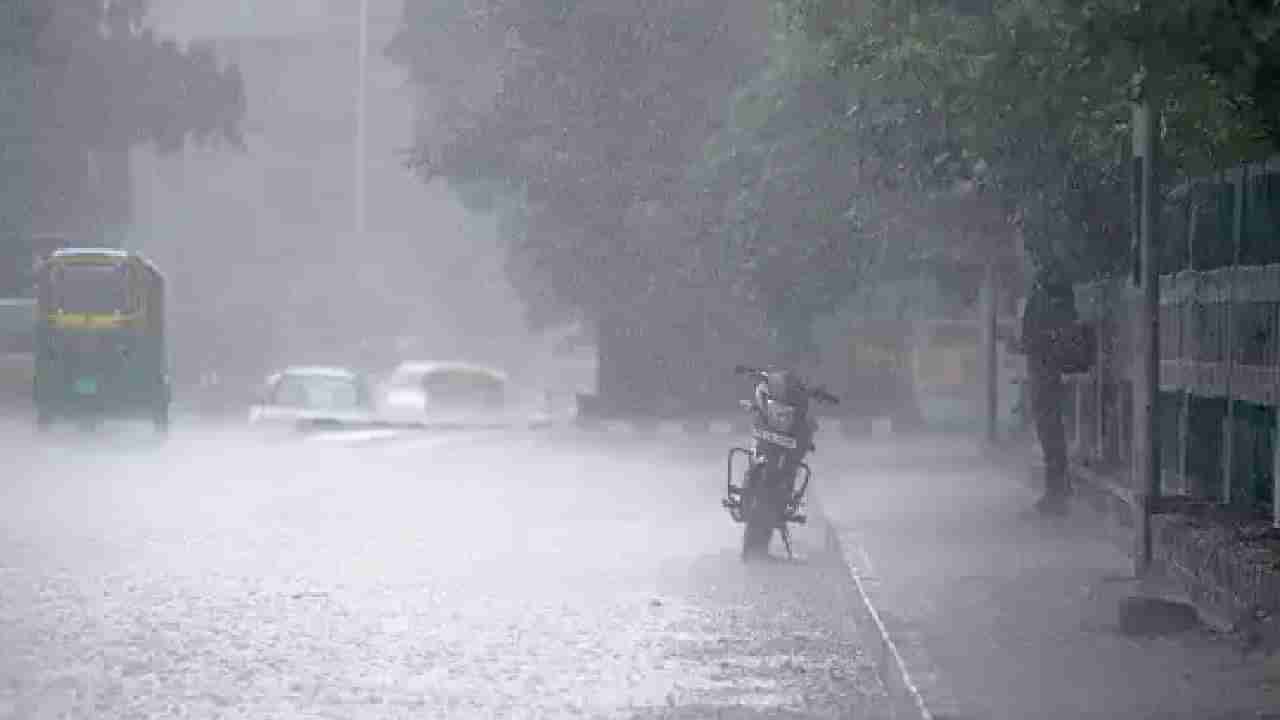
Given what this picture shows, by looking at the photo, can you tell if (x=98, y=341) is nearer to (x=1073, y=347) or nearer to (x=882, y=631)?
(x=1073, y=347)

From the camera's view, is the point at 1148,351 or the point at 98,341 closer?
the point at 1148,351

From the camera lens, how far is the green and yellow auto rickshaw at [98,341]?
4000 centimetres

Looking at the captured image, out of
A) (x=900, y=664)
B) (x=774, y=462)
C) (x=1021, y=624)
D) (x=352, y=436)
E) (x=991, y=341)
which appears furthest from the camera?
(x=352, y=436)

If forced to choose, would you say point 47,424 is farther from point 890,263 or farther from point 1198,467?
point 1198,467

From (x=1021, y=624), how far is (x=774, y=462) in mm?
5321

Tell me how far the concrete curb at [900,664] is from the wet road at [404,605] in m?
0.13

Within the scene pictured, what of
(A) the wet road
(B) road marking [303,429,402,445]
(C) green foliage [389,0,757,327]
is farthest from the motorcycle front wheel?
(C) green foliage [389,0,757,327]

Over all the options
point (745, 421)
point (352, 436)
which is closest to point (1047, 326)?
point (352, 436)

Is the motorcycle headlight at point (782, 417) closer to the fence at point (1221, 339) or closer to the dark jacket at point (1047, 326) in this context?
the fence at point (1221, 339)

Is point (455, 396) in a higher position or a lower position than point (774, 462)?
lower

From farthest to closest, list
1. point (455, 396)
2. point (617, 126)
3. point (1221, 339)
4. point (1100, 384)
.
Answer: point (455, 396)
point (617, 126)
point (1100, 384)
point (1221, 339)

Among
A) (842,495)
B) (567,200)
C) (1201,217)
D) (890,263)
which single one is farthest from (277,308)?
(1201,217)

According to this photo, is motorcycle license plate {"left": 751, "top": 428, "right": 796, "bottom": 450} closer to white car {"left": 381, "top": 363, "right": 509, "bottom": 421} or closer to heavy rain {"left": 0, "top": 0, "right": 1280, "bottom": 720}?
heavy rain {"left": 0, "top": 0, "right": 1280, "bottom": 720}

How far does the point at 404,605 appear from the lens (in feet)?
45.1
